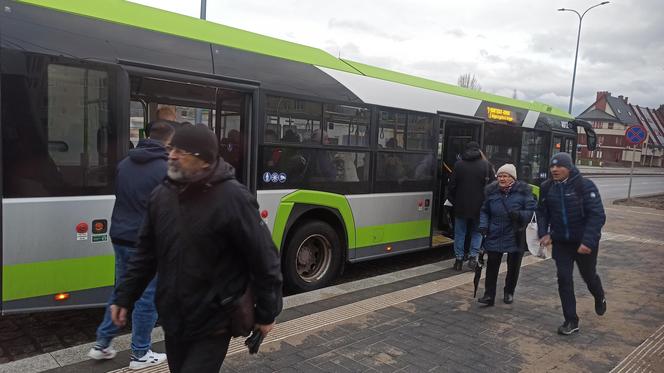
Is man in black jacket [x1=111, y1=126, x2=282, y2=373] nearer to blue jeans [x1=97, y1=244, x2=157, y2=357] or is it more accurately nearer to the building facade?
blue jeans [x1=97, y1=244, x2=157, y2=357]

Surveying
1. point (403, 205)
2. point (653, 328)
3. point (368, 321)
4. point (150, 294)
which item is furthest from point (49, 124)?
point (653, 328)

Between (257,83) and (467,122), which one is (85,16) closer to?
(257,83)

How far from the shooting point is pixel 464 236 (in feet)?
24.3

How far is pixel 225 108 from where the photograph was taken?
599cm

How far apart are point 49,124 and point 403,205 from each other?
4.70 metres

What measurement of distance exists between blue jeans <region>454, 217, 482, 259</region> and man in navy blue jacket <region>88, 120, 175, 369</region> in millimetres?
4805

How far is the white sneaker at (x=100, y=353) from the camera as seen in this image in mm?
3818

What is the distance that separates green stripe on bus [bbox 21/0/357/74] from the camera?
4293 mm

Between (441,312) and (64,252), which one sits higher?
(64,252)

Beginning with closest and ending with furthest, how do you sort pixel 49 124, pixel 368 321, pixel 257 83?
pixel 49 124
pixel 368 321
pixel 257 83

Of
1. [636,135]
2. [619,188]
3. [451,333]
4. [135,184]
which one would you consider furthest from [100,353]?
[619,188]

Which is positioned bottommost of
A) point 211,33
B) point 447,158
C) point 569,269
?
point 569,269

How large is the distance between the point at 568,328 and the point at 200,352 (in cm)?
391

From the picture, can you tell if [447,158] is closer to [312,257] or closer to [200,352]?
[312,257]
